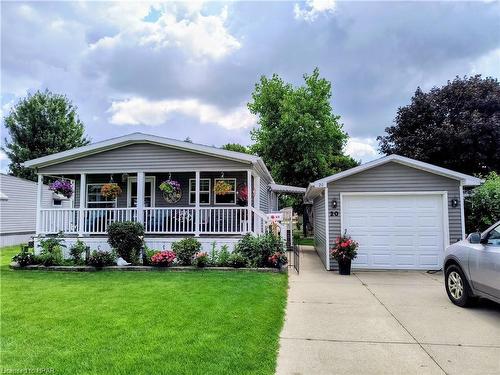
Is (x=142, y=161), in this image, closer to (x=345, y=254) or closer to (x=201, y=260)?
(x=201, y=260)

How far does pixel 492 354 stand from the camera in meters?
4.01

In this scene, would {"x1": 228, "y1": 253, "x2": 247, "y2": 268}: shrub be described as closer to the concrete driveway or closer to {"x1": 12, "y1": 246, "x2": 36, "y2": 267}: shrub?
the concrete driveway

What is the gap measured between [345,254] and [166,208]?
561cm

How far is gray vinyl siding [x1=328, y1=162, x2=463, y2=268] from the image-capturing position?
10250mm

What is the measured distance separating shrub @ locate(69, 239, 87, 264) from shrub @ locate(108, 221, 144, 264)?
93 centimetres

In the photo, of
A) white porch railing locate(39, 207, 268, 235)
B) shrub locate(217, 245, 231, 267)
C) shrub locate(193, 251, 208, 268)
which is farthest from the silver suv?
white porch railing locate(39, 207, 268, 235)

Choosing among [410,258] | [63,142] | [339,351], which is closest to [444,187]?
[410,258]

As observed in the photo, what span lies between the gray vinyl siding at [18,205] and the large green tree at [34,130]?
9393 millimetres

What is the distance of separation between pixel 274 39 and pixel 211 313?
1034 cm

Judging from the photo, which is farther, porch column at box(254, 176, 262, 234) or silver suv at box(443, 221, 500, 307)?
porch column at box(254, 176, 262, 234)

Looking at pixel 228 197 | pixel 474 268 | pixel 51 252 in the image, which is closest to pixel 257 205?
pixel 228 197

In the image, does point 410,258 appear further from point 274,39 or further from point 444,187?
point 274,39

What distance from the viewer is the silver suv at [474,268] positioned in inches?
205

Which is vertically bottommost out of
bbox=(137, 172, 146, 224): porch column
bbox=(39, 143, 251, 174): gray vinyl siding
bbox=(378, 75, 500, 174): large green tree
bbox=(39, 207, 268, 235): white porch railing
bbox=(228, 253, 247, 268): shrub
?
bbox=(228, 253, 247, 268): shrub
